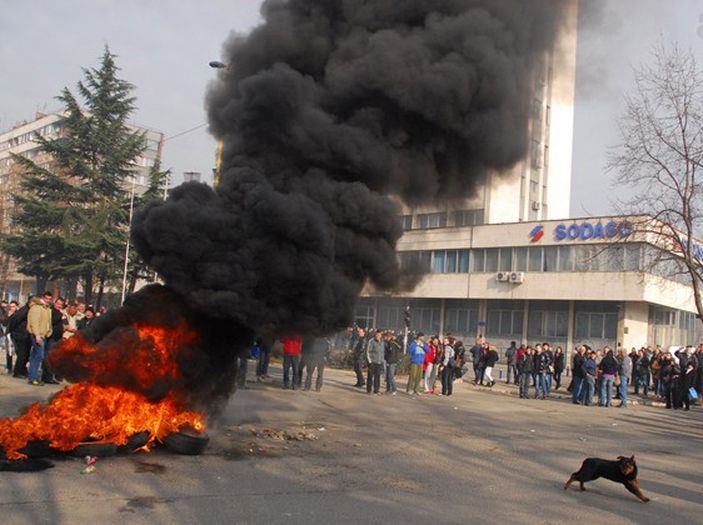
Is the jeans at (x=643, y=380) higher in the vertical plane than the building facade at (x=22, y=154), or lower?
lower

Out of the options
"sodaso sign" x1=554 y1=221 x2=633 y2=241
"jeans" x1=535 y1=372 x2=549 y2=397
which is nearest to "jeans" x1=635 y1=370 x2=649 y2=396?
"jeans" x1=535 y1=372 x2=549 y2=397

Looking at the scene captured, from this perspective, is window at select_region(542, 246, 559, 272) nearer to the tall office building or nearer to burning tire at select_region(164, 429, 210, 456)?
the tall office building

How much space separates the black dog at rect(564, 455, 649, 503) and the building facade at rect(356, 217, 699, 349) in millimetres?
22312

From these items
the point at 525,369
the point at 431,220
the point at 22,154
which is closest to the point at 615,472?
the point at 431,220

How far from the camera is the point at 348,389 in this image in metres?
17.1

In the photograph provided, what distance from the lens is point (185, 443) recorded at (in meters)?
7.56

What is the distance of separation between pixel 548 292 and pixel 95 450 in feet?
99.2

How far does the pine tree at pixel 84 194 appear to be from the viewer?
1236 inches

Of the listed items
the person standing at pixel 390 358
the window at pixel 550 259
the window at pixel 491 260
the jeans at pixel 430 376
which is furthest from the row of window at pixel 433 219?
the window at pixel 491 260

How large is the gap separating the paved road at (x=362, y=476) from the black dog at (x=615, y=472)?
17 cm

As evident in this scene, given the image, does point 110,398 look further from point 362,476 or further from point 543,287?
point 543,287

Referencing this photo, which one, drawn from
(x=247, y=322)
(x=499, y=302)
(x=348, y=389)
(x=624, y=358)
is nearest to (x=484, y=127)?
(x=247, y=322)

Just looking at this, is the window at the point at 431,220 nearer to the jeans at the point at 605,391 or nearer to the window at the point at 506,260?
the jeans at the point at 605,391

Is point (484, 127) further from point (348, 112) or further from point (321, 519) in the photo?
point (321, 519)
